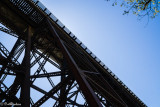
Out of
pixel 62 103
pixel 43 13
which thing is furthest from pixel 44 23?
pixel 62 103

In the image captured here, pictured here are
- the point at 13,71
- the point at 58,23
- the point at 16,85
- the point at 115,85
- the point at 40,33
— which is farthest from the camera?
the point at 115,85

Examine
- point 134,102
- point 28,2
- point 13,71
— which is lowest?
point 13,71

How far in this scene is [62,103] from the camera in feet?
20.0

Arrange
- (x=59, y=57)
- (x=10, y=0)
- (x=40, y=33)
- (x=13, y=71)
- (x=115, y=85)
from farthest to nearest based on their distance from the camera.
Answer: (x=115, y=85) → (x=59, y=57) → (x=40, y=33) → (x=10, y=0) → (x=13, y=71)

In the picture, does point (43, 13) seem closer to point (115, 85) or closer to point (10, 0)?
point (10, 0)

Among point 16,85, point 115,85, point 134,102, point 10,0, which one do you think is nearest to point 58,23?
point 10,0

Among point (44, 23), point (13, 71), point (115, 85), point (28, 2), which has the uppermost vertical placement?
point (28, 2)

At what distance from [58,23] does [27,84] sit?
20.4 feet

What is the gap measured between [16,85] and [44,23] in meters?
4.73

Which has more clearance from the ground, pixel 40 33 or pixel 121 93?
pixel 40 33

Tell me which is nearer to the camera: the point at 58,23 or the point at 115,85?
the point at 58,23

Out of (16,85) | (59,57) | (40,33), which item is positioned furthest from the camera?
(59,57)

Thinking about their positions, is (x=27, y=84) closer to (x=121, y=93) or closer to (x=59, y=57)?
(x=59, y=57)

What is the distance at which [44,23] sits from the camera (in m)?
9.13
